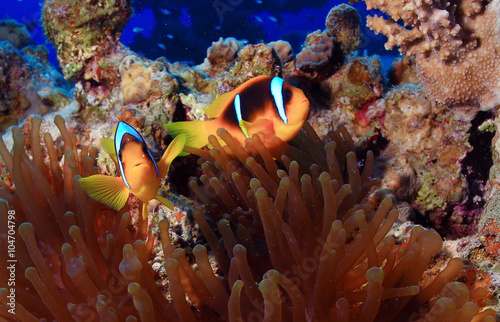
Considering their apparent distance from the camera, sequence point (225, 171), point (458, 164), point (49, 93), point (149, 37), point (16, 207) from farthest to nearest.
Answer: point (149, 37) < point (49, 93) < point (458, 164) < point (225, 171) < point (16, 207)

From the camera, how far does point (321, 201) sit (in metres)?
1.47

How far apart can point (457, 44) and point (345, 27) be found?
133 cm

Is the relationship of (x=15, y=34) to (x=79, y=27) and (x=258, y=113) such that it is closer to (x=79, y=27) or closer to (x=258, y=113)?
(x=79, y=27)

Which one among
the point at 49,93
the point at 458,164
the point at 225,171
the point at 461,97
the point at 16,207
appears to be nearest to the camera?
the point at 16,207

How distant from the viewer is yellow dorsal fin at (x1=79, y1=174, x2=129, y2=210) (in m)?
1.33

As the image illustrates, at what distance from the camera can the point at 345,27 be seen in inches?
116

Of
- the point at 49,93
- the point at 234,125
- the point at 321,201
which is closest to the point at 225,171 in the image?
the point at 234,125

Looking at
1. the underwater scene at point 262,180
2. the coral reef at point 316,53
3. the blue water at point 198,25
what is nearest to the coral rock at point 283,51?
the underwater scene at point 262,180

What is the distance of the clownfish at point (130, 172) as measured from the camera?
1.24 m

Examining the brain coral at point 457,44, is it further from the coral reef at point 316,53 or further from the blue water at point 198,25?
the blue water at point 198,25

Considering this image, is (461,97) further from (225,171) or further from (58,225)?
(58,225)

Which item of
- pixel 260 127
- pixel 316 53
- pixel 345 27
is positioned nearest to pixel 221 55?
pixel 316 53

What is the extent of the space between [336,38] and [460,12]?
1082mm

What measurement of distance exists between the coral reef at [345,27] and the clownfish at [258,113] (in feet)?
4.61
